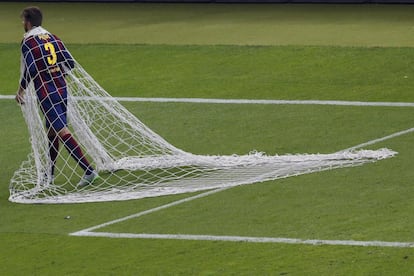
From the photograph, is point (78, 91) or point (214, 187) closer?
point (214, 187)

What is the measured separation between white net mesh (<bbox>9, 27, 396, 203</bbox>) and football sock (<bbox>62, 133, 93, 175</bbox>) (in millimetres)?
29

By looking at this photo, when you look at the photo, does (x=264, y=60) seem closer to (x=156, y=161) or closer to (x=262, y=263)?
(x=156, y=161)

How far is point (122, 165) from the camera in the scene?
15.0 meters

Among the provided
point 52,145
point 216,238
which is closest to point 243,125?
point 52,145

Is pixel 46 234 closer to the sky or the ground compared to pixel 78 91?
closer to the ground

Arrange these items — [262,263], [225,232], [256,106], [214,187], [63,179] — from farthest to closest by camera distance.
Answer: [256,106], [63,179], [214,187], [225,232], [262,263]

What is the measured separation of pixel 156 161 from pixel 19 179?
4.99ft

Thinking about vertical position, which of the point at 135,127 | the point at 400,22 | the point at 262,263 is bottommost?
the point at 262,263

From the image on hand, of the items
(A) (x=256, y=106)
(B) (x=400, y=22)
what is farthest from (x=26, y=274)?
(B) (x=400, y=22)

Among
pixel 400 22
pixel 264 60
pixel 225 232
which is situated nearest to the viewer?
pixel 225 232

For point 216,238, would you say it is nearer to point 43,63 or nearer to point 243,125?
point 43,63

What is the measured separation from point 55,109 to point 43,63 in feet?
1.65

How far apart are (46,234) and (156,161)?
8.74ft

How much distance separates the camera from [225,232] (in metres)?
12.1
